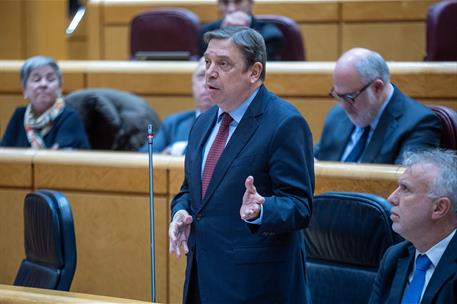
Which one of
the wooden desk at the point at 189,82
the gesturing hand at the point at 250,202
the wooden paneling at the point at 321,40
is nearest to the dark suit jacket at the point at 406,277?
the gesturing hand at the point at 250,202

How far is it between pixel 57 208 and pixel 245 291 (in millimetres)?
635

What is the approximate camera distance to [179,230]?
7.16ft

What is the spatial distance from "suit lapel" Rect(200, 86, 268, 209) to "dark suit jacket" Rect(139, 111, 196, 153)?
1.86 meters

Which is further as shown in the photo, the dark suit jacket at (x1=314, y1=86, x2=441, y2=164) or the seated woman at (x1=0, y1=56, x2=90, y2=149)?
the seated woman at (x1=0, y1=56, x2=90, y2=149)

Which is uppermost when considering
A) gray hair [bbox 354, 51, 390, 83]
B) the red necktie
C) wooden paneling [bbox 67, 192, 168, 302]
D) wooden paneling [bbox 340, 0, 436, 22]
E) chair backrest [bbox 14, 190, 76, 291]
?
wooden paneling [bbox 340, 0, 436, 22]

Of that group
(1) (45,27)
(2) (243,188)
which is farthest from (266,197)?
(1) (45,27)

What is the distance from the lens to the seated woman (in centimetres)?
394

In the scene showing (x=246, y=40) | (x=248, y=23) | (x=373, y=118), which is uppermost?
(x=246, y=40)

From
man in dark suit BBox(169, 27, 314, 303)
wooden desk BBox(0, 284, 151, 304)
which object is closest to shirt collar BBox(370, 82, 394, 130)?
man in dark suit BBox(169, 27, 314, 303)

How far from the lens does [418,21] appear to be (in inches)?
207

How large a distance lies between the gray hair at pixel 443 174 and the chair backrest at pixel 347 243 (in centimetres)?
33

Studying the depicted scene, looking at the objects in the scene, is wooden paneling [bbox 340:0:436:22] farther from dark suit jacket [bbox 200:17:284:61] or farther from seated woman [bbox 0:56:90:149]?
seated woman [bbox 0:56:90:149]

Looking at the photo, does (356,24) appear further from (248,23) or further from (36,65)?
(36,65)

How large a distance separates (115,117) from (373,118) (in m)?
1.65
